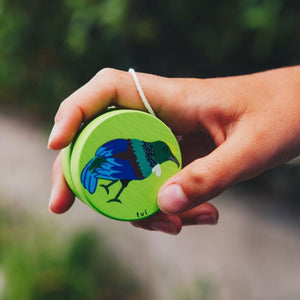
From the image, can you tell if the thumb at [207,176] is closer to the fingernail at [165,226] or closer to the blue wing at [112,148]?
the blue wing at [112,148]

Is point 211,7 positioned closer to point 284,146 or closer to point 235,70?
point 235,70

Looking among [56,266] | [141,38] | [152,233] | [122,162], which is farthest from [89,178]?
[152,233]

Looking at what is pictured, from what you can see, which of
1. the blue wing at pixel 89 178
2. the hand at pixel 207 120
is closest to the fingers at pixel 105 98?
the hand at pixel 207 120

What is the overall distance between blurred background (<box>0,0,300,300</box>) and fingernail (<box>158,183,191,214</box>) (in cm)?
128

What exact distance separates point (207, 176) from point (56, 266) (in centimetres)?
149

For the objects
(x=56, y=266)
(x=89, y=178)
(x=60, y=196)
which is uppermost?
(x=89, y=178)

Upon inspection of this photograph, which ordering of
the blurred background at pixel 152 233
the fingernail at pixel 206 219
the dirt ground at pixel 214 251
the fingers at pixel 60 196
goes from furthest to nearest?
the dirt ground at pixel 214 251 → the blurred background at pixel 152 233 → the fingernail at pixel 206 219 → the fingers at pixel 60 196

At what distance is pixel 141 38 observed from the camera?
111 inches

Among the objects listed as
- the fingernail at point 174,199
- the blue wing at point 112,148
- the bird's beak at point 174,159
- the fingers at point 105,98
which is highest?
the fingers at point 105,98

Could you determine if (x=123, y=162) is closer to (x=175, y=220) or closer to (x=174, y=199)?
(x=174, y=199)

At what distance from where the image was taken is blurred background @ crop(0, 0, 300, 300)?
2.48 metres

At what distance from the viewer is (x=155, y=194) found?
1391 mm

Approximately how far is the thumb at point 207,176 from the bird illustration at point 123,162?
9 centimetres

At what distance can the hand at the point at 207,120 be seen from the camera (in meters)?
1.29
